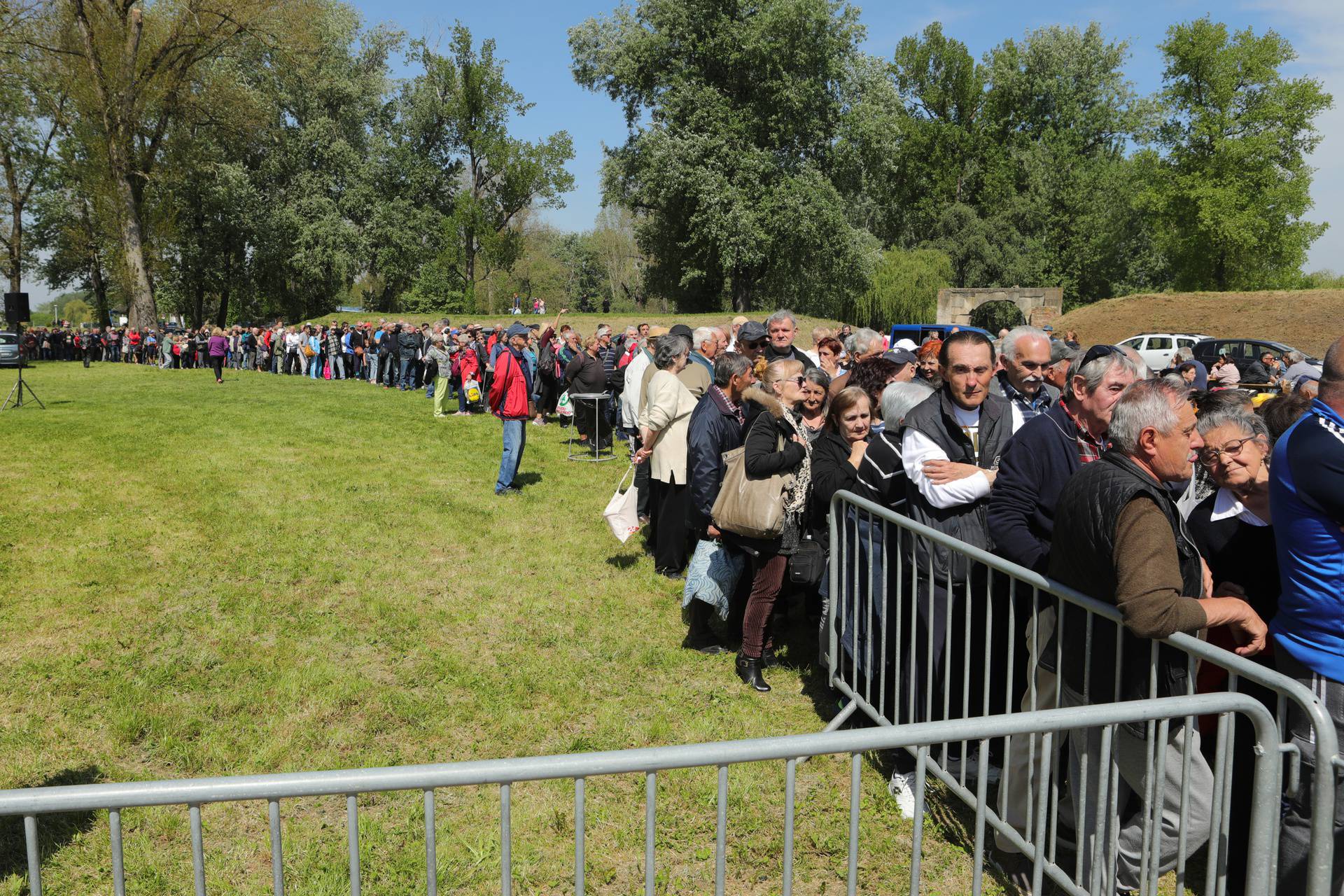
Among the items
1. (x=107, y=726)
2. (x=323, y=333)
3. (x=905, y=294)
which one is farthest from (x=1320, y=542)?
(x=905, y=294)

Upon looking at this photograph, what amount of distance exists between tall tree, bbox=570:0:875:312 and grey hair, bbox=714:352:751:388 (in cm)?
2770

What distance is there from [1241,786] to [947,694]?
107 cm

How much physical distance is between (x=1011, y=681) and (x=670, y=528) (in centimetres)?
433

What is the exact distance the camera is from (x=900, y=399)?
4277 mm

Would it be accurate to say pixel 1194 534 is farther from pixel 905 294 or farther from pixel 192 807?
pixel 905 294

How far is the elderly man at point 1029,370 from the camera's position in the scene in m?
5.22

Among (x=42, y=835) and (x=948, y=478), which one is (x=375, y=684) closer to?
(x=42, y=835)

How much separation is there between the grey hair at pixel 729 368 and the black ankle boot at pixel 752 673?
5.69ft

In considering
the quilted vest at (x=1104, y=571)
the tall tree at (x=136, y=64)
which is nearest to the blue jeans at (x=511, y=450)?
the quilted vest at (x=1104, y=571)

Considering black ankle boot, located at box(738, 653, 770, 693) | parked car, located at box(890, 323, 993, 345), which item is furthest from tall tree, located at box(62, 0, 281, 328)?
black ankle boot, located at box(738, 653, 770, 693)

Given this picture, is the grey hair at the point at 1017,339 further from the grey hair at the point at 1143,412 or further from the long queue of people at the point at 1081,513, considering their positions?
the grey hair at the point at 1143,412

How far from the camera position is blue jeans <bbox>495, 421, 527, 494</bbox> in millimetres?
10016

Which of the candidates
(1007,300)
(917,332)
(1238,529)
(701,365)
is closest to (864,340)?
(701,365)

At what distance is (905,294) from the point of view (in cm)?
4622
